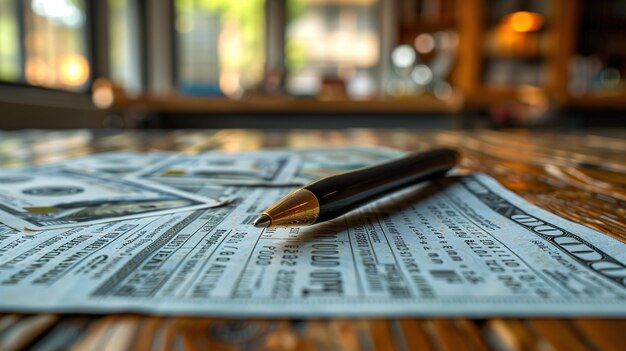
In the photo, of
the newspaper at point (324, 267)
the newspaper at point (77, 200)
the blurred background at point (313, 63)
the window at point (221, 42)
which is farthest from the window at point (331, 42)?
the newspaper at point (324, 267)

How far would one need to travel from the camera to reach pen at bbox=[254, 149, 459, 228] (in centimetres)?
25

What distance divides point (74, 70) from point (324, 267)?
3853 mm

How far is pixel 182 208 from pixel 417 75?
435cm

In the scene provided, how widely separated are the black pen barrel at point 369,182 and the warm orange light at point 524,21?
420 cm

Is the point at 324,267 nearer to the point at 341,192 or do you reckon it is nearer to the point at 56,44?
the point at 341,192

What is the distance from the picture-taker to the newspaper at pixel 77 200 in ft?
1.01

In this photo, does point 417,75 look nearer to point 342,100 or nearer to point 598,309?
point 342,100

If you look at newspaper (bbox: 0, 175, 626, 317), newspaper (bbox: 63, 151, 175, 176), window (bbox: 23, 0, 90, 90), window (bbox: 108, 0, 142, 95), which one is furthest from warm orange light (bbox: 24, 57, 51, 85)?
newspaper (bbox: 0, 175, 626, 317)

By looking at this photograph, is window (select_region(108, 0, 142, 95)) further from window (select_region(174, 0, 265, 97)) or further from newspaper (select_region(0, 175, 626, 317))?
newspaper (select_region(0, 175, 626, 317))

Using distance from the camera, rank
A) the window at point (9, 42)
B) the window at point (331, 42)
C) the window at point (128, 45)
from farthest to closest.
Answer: the window at point (331, 42)
the window at point (128, 45)
the window at point (9, 42)

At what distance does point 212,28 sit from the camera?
552cm

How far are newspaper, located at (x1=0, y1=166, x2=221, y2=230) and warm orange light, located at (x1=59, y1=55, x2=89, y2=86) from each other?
3298mm

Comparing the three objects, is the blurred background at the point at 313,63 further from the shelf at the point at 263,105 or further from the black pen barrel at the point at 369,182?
the black pen barrel at the point at 369,182

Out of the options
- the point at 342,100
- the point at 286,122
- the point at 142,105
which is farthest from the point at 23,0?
the point at 342,100
